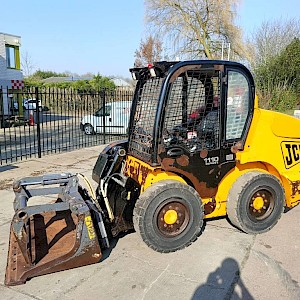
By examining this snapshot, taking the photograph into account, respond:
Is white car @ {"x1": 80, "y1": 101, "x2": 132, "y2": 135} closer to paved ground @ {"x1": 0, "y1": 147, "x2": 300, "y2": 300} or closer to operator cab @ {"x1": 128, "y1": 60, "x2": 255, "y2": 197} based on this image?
operator cab @ {"x1": 128, "y1": 60, "x2": 255, "y2": 197}

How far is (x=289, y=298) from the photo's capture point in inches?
111

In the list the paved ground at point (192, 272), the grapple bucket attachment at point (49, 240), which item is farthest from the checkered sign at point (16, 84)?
the grapple bucket attachment at point (49, 240)

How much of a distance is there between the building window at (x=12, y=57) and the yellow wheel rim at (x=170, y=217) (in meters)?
18.9

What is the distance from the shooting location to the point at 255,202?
395 cm

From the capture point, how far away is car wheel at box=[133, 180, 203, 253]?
336cm

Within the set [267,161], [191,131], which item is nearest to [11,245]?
[191,131]

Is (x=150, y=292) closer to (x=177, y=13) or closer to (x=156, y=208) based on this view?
(x=156, y=208)

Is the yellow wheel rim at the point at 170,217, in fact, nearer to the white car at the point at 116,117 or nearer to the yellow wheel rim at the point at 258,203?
the yellow wheel rim at the point at 258,203

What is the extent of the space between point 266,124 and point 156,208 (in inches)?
72.0

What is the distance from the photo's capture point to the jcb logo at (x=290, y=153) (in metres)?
4.18

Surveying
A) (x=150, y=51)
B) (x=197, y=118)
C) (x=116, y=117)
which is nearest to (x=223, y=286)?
(x=197, y=118)

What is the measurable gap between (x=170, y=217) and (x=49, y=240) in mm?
1379

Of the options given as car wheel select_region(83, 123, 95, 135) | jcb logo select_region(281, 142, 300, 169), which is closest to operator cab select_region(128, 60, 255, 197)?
jcb logo select_region(281, 142, 300, 169)

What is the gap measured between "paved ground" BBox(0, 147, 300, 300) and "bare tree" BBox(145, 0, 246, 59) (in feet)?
63.4
